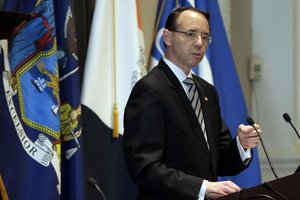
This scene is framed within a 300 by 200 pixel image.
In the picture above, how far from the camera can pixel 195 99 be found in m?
2.42

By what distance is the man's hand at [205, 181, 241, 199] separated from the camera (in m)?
2.01

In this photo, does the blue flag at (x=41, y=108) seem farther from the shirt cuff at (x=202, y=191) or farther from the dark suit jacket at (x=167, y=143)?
the shirt cuff at (x=202, y=191)

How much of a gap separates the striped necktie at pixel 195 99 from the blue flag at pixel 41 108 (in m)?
0.59

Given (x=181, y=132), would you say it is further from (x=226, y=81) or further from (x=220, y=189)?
(x=226, y=81)

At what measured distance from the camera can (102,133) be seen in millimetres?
2979

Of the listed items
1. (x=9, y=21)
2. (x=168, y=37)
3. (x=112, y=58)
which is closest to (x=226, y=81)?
(x=112, y=58)

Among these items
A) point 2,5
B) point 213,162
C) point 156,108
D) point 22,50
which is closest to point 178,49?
point 156,108

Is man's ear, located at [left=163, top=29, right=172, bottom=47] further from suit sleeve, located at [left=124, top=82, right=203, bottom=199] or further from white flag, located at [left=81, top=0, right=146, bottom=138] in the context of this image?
white flag, located at [left=81, top=0, right=146, bottom=138]

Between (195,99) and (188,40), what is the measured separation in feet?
0.78

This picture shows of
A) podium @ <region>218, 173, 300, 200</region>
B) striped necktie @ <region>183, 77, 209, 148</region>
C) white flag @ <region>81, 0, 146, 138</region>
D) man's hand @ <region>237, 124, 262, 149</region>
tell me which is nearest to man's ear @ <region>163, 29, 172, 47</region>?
striped necktie @ <region>183, 77, 209, 148</region>

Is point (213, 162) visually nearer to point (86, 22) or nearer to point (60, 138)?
point (60, 138)

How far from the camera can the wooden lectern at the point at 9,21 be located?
2028 millimetres

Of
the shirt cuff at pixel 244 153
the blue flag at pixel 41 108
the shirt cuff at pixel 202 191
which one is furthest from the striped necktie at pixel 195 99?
the blue flag at pixel 41 108

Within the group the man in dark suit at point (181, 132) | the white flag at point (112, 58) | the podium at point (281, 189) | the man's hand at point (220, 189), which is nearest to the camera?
the podium at point (281, 189)
